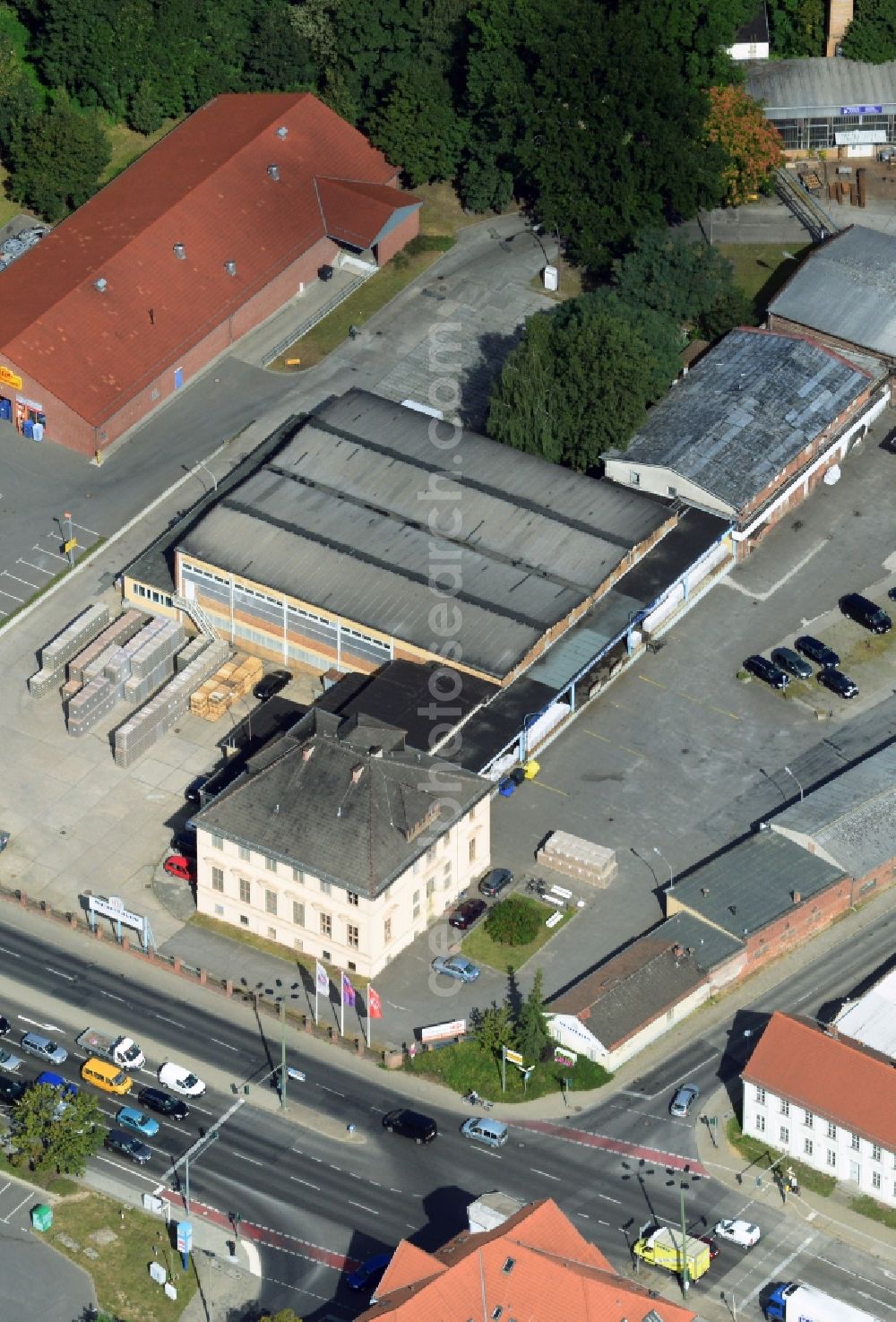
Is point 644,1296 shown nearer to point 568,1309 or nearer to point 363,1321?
point 568,1309

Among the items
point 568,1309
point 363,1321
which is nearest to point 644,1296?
point 568,1309

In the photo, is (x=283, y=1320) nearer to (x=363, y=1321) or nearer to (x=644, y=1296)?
(x=363, y=1321)

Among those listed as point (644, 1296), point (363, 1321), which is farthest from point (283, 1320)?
point (644, 1296)

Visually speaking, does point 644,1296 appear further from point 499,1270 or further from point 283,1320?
point 283,1320
